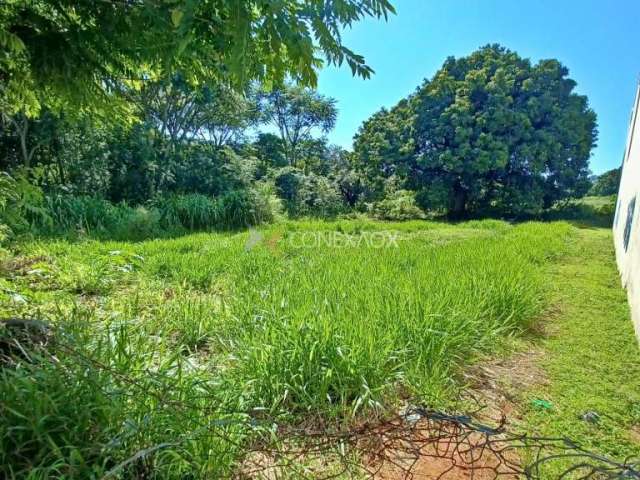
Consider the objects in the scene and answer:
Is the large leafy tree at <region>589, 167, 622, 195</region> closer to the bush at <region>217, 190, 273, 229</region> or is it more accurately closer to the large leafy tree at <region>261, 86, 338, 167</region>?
the large leafy tree at <region>261, 86, 338, 167</region>

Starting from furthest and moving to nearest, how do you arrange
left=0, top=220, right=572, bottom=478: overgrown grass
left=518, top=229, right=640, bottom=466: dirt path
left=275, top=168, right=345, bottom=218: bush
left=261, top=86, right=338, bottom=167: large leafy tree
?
left=261, top=86, right=338, bottom=167: large leafy tree, left=275, top=168, right=345, bottom=218: bush, left=518, top=229, right=640, bottom=466: dirt path, left=0, top=220, right=572, bottom=478: overgrown grass

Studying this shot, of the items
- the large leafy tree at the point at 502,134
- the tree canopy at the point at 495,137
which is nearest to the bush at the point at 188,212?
the tree canopy at the point at 495,137

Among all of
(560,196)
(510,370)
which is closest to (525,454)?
(510,370)

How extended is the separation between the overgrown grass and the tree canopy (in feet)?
30.2

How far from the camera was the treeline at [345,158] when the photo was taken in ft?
27.7

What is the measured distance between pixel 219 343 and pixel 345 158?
15300 mm

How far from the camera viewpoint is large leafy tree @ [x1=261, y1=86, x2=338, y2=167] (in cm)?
1758

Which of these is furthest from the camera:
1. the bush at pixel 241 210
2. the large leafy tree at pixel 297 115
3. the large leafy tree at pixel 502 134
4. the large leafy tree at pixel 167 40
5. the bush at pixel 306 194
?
the large leafy tree at pixel 297 115

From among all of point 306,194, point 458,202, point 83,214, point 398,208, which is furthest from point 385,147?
point 83,214

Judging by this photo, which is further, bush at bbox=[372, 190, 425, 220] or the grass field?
bush at bbox=[372, 190, 425, 220]

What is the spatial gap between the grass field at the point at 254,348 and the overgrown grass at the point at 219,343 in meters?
0.01

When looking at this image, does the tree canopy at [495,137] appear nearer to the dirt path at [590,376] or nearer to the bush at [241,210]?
the bush at [241,210]

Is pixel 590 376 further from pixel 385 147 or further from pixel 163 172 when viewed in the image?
pixel 385 147

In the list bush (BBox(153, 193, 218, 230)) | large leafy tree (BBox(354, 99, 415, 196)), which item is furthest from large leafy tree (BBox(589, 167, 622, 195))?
bush (BBox(153, 193, 218, 230))
